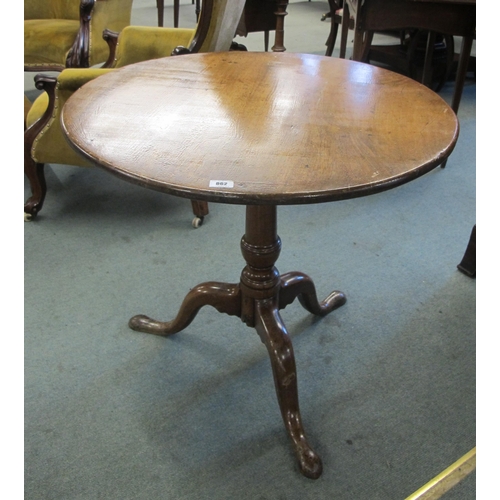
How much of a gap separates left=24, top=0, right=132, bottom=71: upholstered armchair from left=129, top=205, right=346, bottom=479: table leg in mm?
1826

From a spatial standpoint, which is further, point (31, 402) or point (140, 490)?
point (31, 402)

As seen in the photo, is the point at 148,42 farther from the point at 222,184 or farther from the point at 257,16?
the point at 222,184

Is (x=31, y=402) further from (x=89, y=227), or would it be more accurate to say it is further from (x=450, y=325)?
(x=450, y=325)

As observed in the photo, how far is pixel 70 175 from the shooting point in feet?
7.63

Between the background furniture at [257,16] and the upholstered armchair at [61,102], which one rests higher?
the background furniture at [257,16]

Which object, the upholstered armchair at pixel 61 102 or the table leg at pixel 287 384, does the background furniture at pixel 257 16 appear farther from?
the table leg at pixel 287 384

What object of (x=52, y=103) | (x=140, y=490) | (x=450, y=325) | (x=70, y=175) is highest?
(x=52, y=103)

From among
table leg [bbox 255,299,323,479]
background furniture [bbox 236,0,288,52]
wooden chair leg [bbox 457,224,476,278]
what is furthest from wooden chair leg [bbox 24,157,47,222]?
background furniture [bbox 236,0,288,52]

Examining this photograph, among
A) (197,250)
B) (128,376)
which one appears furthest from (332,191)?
Answer: (197,250)

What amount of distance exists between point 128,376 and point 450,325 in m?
0.95

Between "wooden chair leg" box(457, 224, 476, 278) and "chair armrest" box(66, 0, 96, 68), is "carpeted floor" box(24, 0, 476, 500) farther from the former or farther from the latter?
"chair armrest" box(66, 0, 96, 68)

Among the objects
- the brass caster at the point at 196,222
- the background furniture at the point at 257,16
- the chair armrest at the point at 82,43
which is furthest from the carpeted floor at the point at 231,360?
the background furniture at the point at 257,16

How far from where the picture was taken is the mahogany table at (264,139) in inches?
29.2

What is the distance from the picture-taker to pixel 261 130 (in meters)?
0.89
